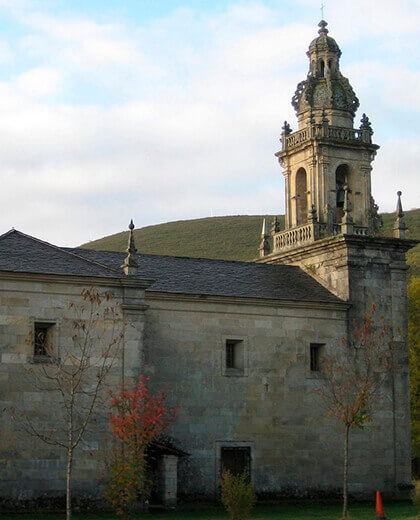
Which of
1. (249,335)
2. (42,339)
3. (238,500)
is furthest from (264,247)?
(238,500)

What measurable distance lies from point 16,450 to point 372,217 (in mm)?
18306

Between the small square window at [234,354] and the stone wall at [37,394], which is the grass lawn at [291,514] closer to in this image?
the stone wall at [37,394]

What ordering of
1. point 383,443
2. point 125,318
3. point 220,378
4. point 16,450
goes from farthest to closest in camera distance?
point 383,443
point 220,378
point 125,318
point 16,450

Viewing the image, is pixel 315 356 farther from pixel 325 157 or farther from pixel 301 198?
pixel 325 157

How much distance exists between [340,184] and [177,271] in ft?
31.1

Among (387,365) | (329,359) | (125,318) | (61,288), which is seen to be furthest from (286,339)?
(61,288)

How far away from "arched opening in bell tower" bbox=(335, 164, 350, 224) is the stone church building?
83 millimetres

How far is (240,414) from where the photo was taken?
106ft

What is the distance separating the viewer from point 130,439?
2544cm

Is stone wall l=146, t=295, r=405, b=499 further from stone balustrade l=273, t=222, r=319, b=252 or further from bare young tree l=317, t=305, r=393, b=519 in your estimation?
stone balustrade l=273, t=222, r=319, b=252

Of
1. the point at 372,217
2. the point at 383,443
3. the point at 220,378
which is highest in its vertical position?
the point at 372,217

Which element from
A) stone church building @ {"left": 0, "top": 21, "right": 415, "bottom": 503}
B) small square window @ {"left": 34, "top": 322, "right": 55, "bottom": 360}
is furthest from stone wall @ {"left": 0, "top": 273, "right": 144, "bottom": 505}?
small square window @ {"left": 34, "top": 322, "right": 55, "bottom": 360}

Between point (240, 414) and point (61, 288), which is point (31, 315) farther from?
point (240, 414)

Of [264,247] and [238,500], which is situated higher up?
[264,247]
